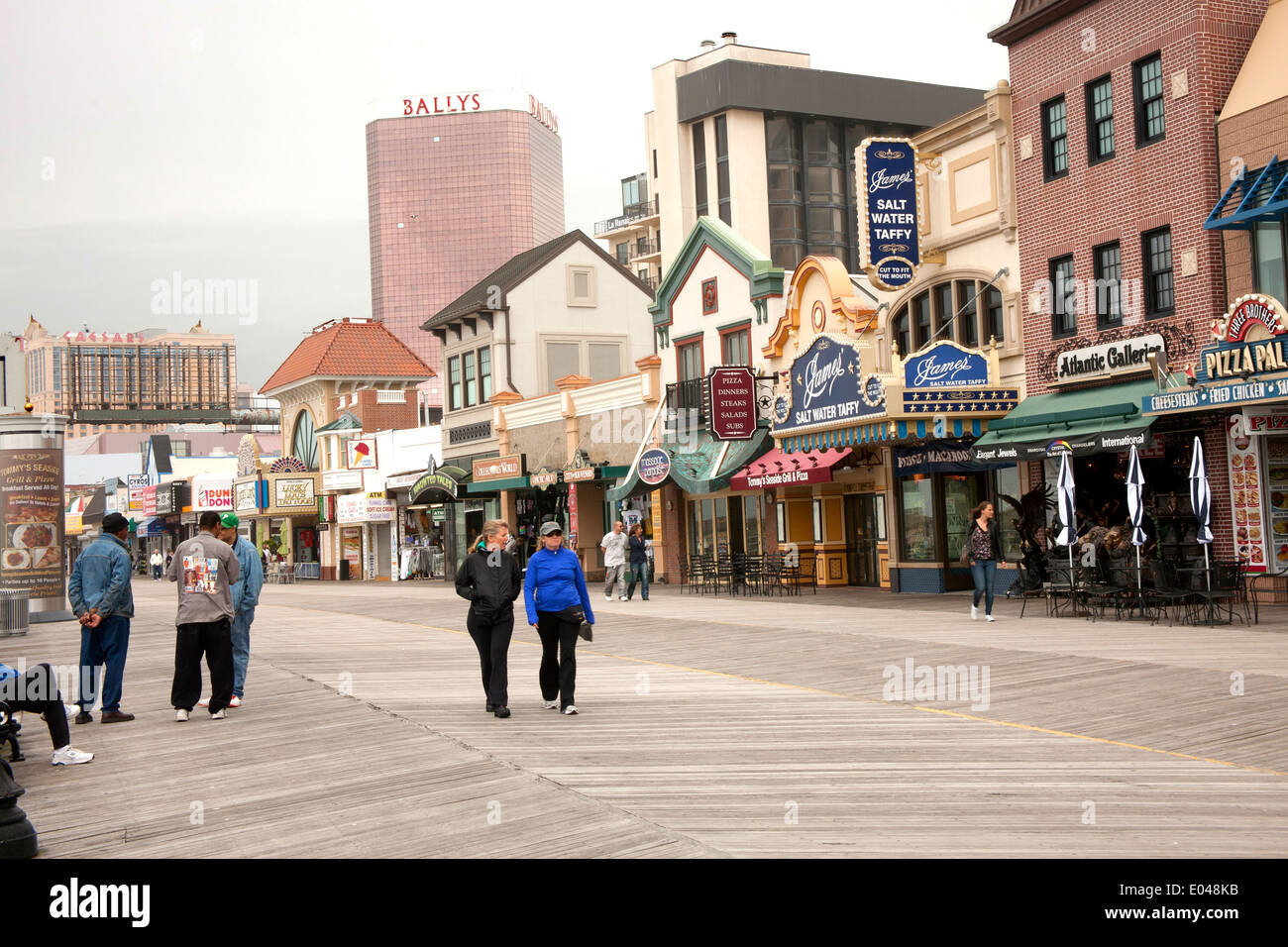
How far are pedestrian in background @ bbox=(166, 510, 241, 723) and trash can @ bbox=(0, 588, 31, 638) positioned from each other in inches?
536

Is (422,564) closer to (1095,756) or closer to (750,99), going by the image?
(750,99)

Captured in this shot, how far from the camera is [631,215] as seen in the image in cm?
9119

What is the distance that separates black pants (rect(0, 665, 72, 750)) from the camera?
9.09 metres

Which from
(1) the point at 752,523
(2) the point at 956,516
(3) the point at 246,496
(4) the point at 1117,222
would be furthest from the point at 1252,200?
(3) the point at 246,496

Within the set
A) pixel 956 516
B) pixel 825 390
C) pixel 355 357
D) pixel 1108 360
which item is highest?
pixel 355 357

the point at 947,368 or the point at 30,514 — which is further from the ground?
the point at 947,368

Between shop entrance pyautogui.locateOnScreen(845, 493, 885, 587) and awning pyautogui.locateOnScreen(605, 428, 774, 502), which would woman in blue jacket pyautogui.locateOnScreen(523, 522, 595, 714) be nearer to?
shop entrance pyautogui.locateOnScreen(845, 493, 885, 587)

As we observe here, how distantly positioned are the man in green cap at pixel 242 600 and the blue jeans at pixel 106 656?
3.49 ft

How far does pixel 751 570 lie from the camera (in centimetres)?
→ 2972

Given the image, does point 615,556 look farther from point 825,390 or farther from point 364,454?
point 364,454

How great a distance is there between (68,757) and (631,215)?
83.9 metres

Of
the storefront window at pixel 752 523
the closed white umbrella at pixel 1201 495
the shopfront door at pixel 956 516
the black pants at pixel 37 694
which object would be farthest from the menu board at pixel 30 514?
the closed white umbrella at pixel 1201 495
